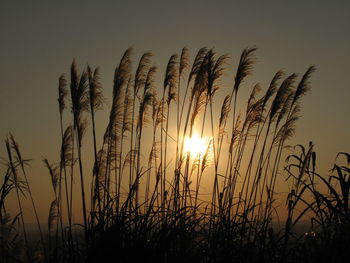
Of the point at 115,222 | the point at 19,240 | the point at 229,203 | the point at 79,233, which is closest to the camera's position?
the point at 115,222

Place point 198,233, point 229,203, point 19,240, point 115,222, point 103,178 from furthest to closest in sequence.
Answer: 1. point 19,240
2. point 103,178
3. point 229,203
4. point 198,233
5. point 115,222

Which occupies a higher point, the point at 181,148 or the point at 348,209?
the point at 181,148

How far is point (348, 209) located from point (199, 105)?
2406 millimetres

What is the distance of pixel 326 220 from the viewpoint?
4.57 m

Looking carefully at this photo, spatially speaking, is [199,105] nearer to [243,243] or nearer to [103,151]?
[103,151]

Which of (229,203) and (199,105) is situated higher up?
(199,105)

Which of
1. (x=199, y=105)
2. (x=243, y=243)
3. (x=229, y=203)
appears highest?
(x=199, y=105)

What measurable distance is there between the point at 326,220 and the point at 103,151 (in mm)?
2921

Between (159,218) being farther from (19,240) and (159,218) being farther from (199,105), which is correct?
(19,240)

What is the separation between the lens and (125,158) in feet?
20.2

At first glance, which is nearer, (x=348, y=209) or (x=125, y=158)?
(x=348, y=209)

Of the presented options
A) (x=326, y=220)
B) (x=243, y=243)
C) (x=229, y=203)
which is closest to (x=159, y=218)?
(x=243, y=243)

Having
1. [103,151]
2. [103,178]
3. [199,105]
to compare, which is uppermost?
[199,105]

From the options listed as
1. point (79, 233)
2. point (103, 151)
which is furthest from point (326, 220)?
point (103, 151)
